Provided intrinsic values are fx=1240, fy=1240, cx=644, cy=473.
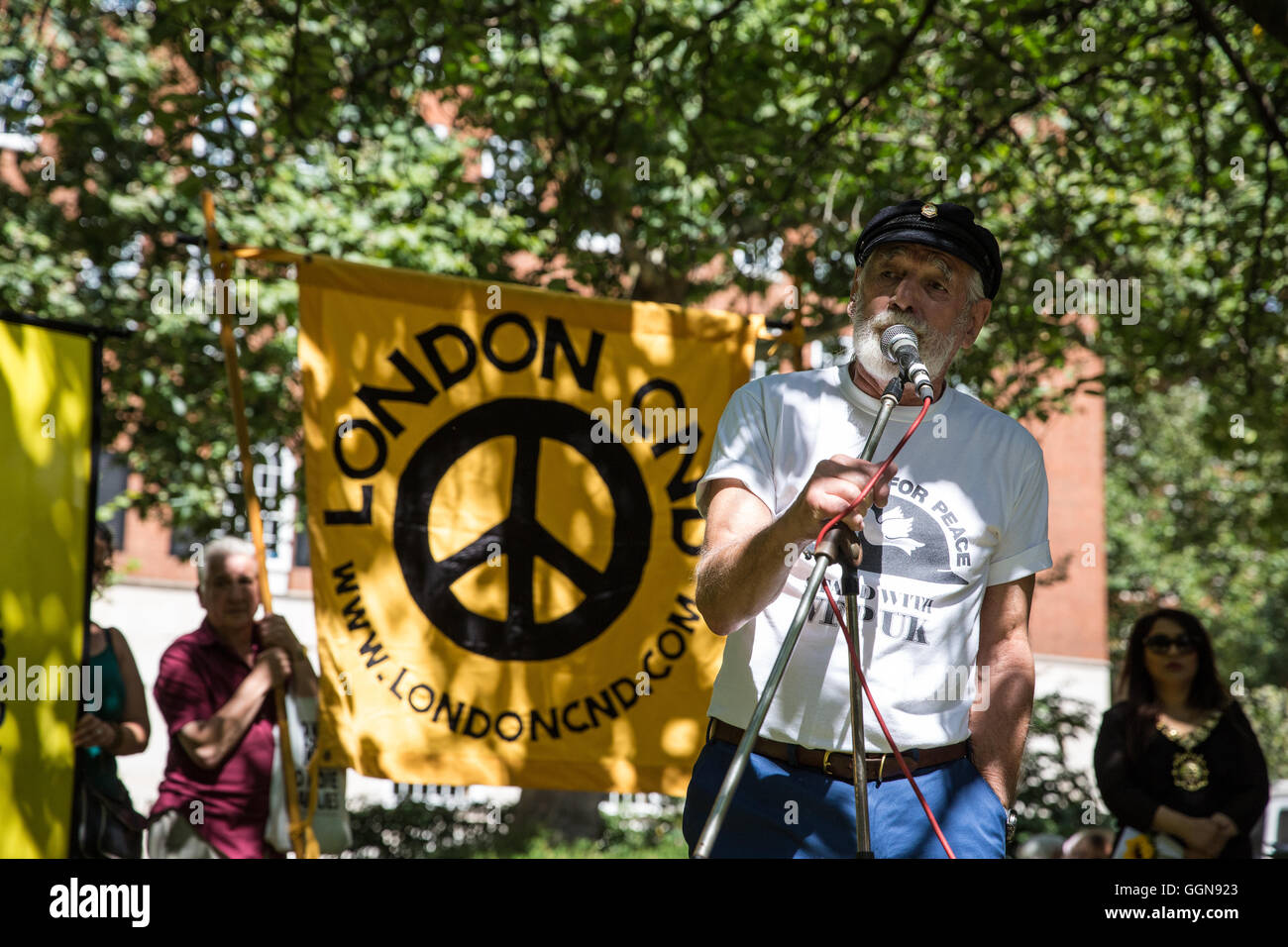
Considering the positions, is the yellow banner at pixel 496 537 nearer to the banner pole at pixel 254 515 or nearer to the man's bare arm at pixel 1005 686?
the banner pole at pixel 254 515

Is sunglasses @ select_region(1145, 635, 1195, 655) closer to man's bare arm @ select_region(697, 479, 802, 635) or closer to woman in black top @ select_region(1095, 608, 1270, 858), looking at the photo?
woman in black top @ select_region(1095, 608, 1270, 858)

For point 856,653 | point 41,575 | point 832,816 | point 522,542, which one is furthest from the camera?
point 522,542

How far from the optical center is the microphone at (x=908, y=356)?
6.58 feet

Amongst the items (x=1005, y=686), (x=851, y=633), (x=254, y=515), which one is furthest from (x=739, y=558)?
(x=254, y=515)

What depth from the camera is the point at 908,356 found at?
2.13 m

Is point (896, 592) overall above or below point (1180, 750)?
above

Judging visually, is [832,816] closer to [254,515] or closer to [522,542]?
[522,542]

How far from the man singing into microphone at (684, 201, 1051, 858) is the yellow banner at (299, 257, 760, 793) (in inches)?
96.0

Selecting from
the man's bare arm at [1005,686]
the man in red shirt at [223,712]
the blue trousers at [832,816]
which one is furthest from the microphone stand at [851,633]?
the man in red shirt at [223,712]

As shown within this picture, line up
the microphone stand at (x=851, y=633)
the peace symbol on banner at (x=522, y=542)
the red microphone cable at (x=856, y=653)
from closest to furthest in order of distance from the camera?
the microphone stand at (x=851, y=633) < the red microphone cable at (x=856, y=653) < the peace symbol on banner at (x=522, y=542)

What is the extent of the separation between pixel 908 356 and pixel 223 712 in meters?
3.37

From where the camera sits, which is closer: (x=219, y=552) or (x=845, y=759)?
(x=845, y=759)

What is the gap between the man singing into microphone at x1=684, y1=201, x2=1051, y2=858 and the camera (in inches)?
92.0
